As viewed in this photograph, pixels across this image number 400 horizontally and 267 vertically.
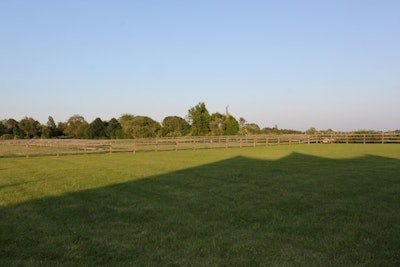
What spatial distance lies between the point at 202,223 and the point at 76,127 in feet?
227

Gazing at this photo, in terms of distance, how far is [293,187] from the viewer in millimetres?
8703

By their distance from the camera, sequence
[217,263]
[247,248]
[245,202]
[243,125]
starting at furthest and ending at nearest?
[243,125], [245,202], [247,248], [217,263]

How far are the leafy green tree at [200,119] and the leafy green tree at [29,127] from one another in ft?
86.7

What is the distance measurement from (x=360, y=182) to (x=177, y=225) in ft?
20.3

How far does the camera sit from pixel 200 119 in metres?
55.7

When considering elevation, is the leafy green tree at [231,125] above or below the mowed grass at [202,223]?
above

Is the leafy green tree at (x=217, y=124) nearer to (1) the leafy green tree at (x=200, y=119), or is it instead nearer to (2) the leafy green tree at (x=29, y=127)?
(1) the leafy green tree at (x=200, y=119)

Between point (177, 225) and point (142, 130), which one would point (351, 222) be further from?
point (142, 130)

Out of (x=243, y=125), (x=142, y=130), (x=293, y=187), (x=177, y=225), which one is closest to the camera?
(x=177, y=225)

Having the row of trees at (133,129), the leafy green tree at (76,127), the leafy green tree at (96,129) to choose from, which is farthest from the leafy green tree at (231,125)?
the leafy green tree at (76,127)

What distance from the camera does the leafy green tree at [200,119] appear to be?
55.6 meters

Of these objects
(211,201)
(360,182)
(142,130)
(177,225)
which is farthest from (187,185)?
(142,130)

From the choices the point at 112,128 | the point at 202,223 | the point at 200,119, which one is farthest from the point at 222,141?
the point at 112,128

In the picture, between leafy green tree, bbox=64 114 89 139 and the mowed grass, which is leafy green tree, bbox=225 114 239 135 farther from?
the mowed grass
